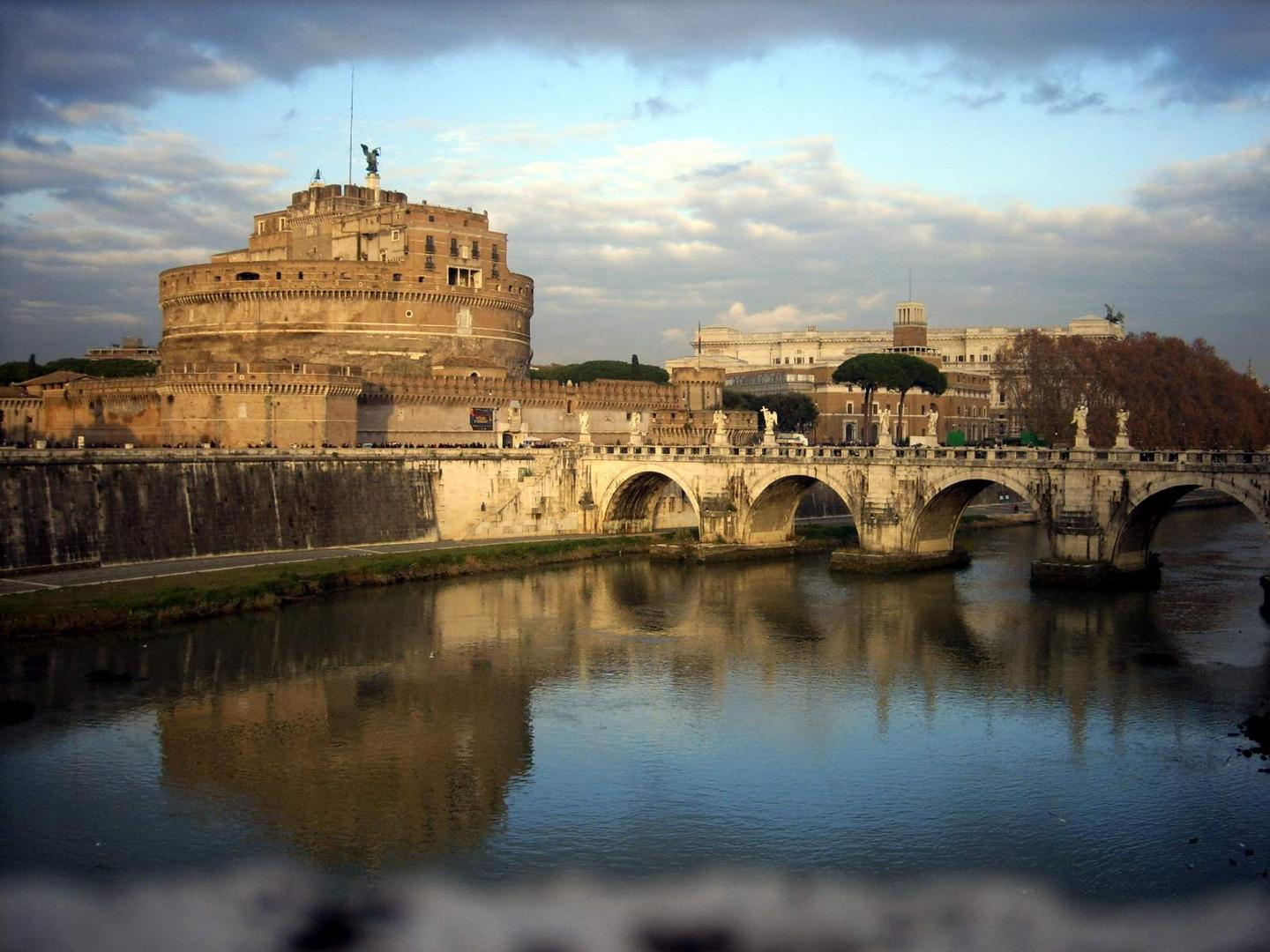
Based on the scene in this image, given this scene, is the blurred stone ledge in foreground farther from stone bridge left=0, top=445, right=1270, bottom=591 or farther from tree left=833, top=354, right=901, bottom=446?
tree left=833, top=354, right=901, bottom=446

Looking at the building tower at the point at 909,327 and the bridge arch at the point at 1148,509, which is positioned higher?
the building tower at the point at 909,327

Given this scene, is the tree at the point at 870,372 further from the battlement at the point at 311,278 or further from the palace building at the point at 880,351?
the battlement at the point at 311,278

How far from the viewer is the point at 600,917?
15.6 metres

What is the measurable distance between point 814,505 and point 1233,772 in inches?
1527

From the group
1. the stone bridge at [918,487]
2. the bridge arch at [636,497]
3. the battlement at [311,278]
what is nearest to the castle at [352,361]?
the battlement at [311,278]

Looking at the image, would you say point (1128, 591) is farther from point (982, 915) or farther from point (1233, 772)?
point (982, 915)

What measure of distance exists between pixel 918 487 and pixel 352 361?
27.9 metres

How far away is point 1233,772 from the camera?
2070cm

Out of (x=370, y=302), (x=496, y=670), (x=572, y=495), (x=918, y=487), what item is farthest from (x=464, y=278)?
(x=496, y=670)

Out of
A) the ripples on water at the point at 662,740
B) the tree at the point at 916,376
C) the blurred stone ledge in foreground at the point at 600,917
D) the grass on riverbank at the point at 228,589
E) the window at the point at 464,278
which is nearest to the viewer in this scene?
the blurred stone ledge in foreground at the point at 600,917

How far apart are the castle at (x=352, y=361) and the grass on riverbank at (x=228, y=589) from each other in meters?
9.49

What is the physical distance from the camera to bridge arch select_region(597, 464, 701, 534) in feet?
162

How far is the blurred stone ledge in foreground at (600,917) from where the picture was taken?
15102mm

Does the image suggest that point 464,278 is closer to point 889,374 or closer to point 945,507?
point 945,507
